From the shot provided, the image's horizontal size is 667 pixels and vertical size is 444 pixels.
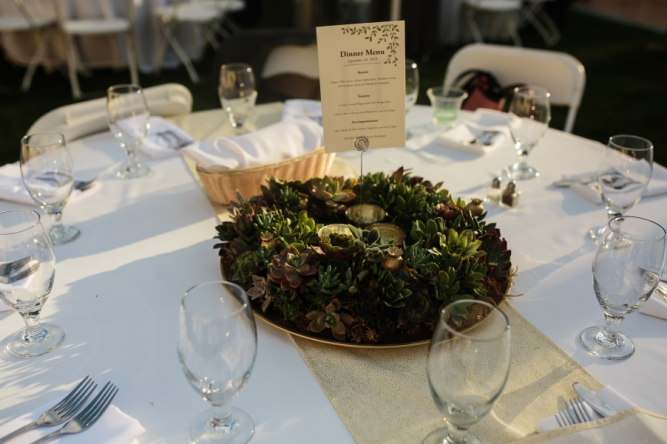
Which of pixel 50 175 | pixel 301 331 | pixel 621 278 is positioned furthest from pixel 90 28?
pixel 621 278

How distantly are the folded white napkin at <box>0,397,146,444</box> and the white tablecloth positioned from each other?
0.03 m

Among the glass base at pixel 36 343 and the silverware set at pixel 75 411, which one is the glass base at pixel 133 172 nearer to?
the glass base at pixel 36 343

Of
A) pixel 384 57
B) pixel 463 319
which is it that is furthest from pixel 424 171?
pixel 463 319

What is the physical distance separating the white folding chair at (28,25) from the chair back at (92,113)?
2.90m

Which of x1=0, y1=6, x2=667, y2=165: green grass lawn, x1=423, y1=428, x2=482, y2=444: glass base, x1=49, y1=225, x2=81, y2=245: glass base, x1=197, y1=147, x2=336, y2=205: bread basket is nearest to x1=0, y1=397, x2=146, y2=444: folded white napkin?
x1=423, y1=428, x2=482, y2=444: glass base

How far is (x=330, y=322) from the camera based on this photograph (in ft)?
2.75

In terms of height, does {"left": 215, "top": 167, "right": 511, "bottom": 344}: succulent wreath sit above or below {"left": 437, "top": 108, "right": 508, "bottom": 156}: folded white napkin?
above

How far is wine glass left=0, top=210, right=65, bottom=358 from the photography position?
0.84 m

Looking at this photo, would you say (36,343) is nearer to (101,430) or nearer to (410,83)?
(101,430)

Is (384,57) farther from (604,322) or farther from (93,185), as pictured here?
(93,185)

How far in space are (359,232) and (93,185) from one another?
79 cm

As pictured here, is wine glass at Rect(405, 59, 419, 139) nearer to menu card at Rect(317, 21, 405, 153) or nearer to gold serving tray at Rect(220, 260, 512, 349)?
menu card at Rect(317, 21, 405, 153)

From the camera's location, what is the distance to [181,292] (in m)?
1.01

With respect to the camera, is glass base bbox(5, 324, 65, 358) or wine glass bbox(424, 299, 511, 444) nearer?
wine glass bbox(424, 299, 511, 444)
